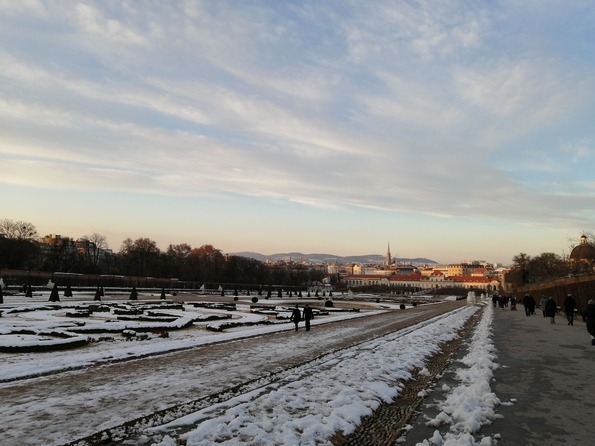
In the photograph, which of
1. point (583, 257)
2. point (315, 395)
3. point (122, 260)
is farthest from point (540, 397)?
point (122, 260)

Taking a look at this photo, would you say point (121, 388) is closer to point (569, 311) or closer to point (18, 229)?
point (569, 311)

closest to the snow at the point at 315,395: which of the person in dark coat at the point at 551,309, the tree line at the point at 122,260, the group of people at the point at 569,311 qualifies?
the group of people at the point at 569,311

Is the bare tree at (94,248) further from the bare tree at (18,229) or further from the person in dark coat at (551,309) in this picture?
the person in dark coat at (551,309)

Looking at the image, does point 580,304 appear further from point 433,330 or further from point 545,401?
point 545,401

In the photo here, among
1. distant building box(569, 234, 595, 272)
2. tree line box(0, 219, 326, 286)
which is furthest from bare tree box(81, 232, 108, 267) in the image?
distant building box(569, 234, 595, 272)

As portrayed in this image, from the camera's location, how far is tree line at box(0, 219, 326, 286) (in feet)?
288

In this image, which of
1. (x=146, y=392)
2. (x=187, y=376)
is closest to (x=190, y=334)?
(x=187, y=376)

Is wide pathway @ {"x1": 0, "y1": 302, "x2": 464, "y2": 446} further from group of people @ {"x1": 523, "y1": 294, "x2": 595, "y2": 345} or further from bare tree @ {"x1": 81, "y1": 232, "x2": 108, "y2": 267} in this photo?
bare tree @ {"x1": 81, "y1": 232, "x2": 108, "y2": 267}

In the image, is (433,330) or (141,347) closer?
(141,347)

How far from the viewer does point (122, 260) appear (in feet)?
352

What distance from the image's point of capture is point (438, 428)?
7.16 m

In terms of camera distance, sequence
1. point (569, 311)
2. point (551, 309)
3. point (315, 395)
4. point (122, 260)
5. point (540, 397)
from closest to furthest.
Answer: point (315, 395) < point (540, 397) < point (569, 311) < point (551, 309) < point (122, 260)

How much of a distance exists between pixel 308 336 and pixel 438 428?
1299 centimetres

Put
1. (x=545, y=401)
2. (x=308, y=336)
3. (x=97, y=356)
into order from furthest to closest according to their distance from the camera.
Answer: (x=308, y=336)
(x=97, y=356)
(x=545, y=401)
